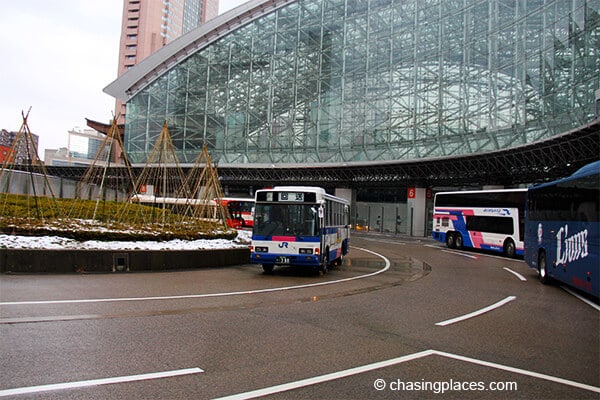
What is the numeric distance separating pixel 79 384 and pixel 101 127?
3500 inches

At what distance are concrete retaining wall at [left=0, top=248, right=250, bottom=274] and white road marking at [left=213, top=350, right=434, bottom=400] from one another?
10.9m

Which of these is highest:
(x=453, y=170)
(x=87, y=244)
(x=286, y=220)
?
(x=453, y=170)

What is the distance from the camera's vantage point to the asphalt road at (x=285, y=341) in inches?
199

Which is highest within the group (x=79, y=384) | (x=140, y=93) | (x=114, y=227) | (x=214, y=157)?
(x=140, y=93)

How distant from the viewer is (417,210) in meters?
47.2

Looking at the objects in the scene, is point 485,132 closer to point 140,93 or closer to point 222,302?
point 222,302

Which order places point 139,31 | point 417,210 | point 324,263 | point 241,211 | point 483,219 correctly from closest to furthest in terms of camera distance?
point 324,263 → point 483,219 → point 241,211 → point 417,210 → point 139,31

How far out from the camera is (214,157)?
189 feet

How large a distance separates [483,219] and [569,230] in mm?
16945

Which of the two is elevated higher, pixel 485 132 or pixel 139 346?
pixel 485 132

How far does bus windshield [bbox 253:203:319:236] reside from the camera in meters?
15.4

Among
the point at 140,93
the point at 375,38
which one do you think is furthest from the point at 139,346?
the point at 140,93

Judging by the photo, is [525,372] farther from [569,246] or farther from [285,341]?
[569,246]

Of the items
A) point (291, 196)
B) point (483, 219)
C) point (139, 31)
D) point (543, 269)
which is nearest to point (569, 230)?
point (543, 269)
